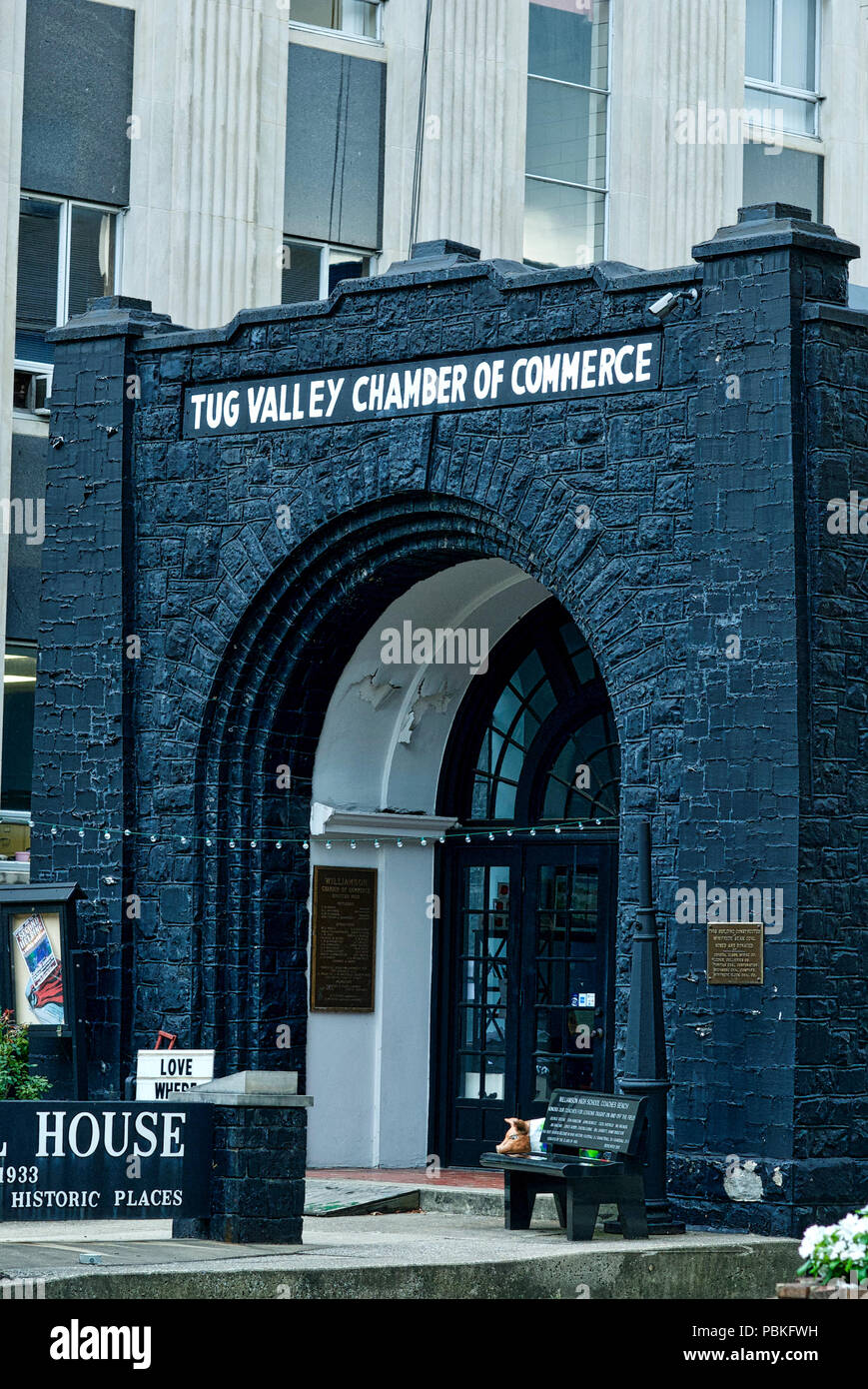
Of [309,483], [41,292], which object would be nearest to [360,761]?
[309,483]

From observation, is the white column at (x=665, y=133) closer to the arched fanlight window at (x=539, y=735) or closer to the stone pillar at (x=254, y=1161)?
the arched fanlight window at (x=539, y=735)

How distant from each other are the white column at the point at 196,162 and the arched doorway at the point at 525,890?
4.50 meters

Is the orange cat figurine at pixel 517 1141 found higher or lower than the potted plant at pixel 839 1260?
higher

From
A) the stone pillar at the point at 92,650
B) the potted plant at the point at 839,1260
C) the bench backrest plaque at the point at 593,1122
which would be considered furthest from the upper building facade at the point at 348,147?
the potted plant at the point at 839,1260

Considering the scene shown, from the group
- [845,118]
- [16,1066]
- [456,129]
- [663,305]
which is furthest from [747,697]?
[845,118]

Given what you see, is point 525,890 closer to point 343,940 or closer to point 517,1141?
point 343,940

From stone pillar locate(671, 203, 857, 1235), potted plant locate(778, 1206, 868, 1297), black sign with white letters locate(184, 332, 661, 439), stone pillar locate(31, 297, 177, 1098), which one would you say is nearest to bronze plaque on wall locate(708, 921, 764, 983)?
stone pillar locate(671, 203, 857, 1235)

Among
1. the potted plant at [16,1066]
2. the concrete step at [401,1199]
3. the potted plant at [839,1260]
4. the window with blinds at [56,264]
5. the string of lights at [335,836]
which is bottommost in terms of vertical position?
the concrete step at [401,1199]

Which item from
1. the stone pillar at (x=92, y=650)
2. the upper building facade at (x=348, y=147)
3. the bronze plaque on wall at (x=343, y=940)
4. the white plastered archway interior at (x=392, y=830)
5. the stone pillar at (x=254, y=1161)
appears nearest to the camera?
the stone pillar at (x=254, y=1161)

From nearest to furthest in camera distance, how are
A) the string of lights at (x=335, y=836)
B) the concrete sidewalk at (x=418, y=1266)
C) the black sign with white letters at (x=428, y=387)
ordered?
the concrete sidewalk at (x=418, y=1266)
the black sign with white letters at (x=428, y=387)
the string of lights at (x=335, y=836)

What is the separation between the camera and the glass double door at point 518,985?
1692 cm

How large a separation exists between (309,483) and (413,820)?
2.75 metres

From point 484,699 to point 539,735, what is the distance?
54cm
